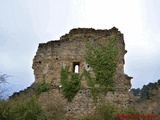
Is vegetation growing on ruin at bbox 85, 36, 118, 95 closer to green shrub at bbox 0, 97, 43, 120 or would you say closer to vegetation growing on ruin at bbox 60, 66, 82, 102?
vegetation growing on ruin at bbox 60, 66, 82, 102

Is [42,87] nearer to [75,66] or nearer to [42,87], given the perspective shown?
[42,87]

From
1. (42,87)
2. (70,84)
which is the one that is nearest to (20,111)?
(70,84)

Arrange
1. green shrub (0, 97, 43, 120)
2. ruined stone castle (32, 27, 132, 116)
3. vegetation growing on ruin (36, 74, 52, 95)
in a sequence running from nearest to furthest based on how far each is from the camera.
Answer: green shrub (0, 97, 43, 120) < ruined stone castle (32, 27, 132, 116) < vegetation growing on ruin (36, 74, 52, 95)

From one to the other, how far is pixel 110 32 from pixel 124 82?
113 inches

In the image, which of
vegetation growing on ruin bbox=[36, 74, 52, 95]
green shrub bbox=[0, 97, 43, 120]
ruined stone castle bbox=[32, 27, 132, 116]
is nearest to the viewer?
green shrub bbox=[0, 97, 43, 120]

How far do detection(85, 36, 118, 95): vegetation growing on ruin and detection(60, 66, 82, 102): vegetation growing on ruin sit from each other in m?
0.55

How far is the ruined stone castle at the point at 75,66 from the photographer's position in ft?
44.5

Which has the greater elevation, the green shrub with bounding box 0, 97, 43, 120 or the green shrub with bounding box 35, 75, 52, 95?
the green shrub with bounding box 35, 75, 52, 95

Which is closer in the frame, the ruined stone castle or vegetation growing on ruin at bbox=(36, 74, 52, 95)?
the ruined stone castle

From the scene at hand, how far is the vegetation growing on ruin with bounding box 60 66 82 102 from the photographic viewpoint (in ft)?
45.5

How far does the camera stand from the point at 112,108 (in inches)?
447

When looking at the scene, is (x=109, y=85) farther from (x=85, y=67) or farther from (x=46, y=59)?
(x=46, y=59)

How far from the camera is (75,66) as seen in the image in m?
15.3

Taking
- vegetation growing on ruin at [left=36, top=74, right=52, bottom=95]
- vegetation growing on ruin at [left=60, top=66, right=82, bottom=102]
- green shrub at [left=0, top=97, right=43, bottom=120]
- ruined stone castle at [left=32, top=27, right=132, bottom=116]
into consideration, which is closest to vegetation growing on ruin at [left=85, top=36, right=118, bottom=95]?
ruined stone castle at [left=32, top=27, right=132, bottom=116]
